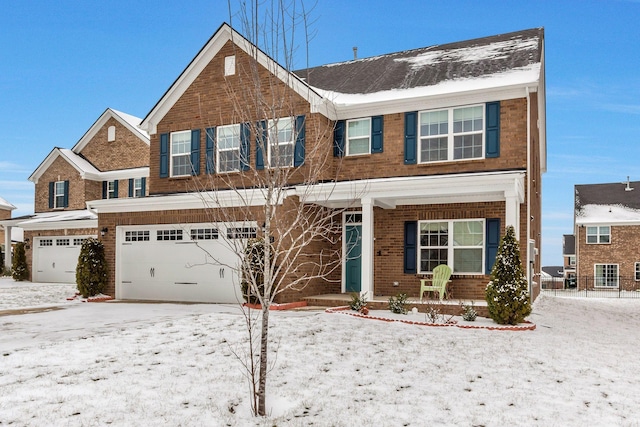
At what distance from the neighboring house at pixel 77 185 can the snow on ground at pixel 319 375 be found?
16.3 metres

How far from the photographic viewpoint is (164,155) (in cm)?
1836

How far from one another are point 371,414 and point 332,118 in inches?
464

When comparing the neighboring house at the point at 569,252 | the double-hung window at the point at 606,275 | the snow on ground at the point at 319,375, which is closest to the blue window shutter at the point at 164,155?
the snow on ground at the point at 319,375

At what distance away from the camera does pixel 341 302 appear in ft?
47.5

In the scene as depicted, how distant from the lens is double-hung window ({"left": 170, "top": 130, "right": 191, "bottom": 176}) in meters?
18.0

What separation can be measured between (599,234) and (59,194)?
32657mm

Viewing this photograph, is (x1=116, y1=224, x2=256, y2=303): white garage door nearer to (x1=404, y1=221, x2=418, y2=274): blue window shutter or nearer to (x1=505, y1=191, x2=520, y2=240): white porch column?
(x1=404, y1=221, x2=418, y2=274): blue window shutter

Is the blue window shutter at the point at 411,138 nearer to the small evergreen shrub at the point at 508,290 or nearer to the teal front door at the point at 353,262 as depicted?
the teal front door at the point at 353,262

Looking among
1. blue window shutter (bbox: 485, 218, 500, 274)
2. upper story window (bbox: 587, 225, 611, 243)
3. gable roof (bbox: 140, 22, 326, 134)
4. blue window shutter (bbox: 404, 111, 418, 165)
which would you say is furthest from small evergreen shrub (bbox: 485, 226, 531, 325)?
upper story window (bbox: 587, 225, 611, 243)

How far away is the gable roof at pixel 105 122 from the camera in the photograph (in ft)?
94.3

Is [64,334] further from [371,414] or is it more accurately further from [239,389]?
[371,414]

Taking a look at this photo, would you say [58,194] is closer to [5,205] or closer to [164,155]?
[164,155]

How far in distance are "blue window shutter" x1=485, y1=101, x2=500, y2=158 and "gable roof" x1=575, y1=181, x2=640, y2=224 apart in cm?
2269

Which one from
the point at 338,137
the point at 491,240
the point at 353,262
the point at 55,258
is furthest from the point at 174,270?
the point at 55,258
